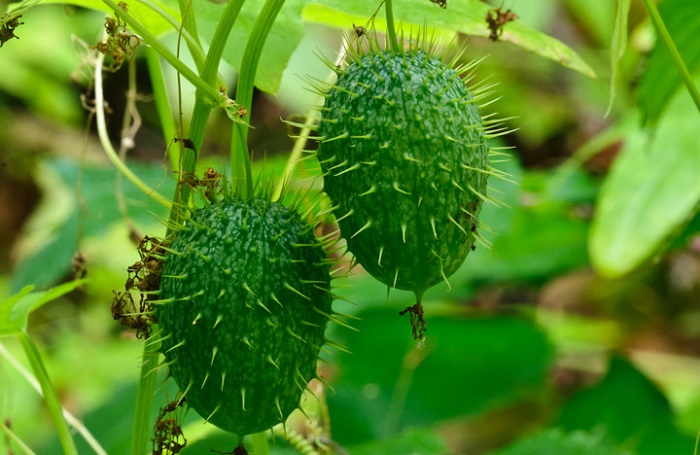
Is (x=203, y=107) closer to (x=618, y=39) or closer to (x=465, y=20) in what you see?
(x=465, y=20)

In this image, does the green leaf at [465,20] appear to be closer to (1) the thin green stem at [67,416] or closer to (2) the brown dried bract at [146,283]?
(2) the brown dried bract at [146,283]

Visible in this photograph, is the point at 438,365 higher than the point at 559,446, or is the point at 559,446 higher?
the point at 438,365

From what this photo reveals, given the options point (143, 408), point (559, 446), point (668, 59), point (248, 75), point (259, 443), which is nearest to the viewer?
point (248, 75)

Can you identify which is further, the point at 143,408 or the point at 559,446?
the point at 559,446

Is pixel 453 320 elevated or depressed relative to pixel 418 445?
elevated

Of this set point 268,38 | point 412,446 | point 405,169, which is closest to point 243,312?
point 405,169

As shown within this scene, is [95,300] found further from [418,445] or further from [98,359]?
[418,445]

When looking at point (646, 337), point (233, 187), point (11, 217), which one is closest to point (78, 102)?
point (11, 217)
